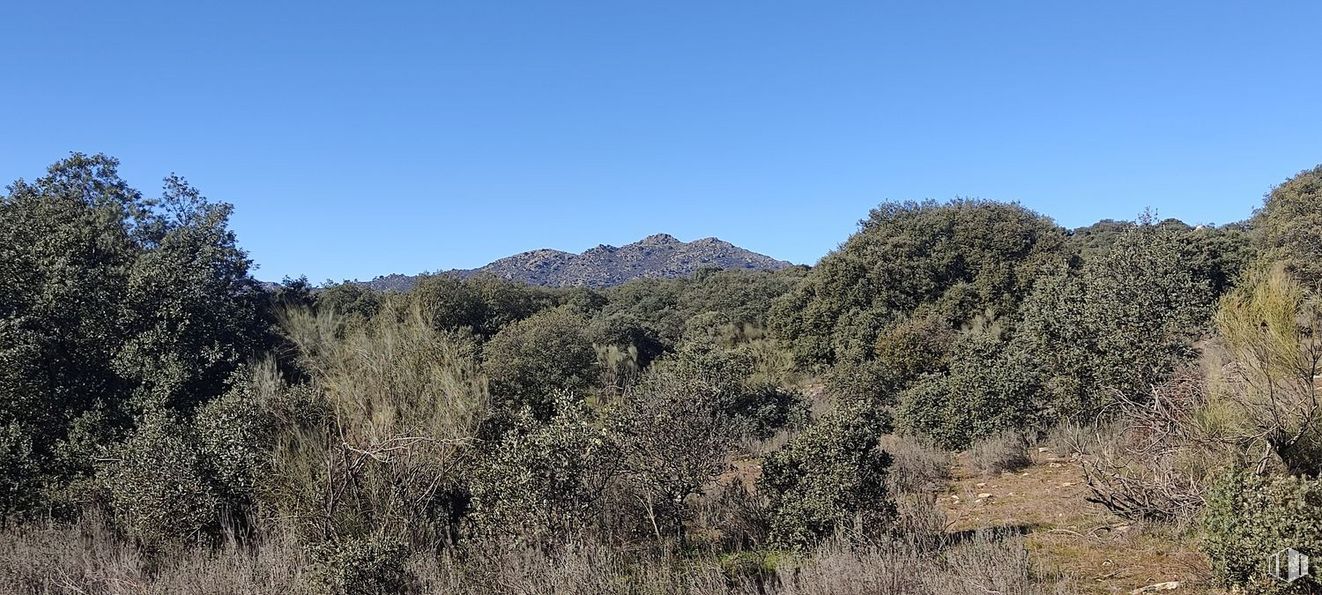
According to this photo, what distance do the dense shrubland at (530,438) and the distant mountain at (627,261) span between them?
69074mm

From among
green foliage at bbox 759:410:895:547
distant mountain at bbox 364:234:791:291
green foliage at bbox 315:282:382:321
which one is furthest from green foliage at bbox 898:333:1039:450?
distant mountain at bbox 364:234:791:291

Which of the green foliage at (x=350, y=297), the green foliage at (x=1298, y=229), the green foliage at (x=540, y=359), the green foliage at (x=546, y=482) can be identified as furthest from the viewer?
the green foliage at (x=350, y=297)

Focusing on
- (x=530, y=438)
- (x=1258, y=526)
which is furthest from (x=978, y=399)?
(x=530, y=438)

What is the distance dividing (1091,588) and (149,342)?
43.8ft

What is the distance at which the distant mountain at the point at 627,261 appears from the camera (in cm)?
8888

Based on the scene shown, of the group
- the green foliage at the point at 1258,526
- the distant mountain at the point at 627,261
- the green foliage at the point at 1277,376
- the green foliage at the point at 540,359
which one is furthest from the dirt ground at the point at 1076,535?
the distant mountain at the point at 627,261

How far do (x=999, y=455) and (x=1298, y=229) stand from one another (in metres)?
19.9

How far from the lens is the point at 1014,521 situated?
25.8 feet

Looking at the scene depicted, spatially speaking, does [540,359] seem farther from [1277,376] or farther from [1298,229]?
[1298,229]

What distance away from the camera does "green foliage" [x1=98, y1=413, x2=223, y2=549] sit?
7.38 metres

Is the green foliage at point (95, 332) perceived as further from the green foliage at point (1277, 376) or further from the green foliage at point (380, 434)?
the green foliage at point (1277, 376)

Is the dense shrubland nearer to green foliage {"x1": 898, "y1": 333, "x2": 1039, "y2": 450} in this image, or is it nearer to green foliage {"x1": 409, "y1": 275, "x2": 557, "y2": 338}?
green foliage {"x1": 898, "y1": 333, "x2": 1039, "y2": 450}

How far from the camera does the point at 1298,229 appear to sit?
2303 cm

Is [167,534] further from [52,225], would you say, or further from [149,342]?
[52,225]
